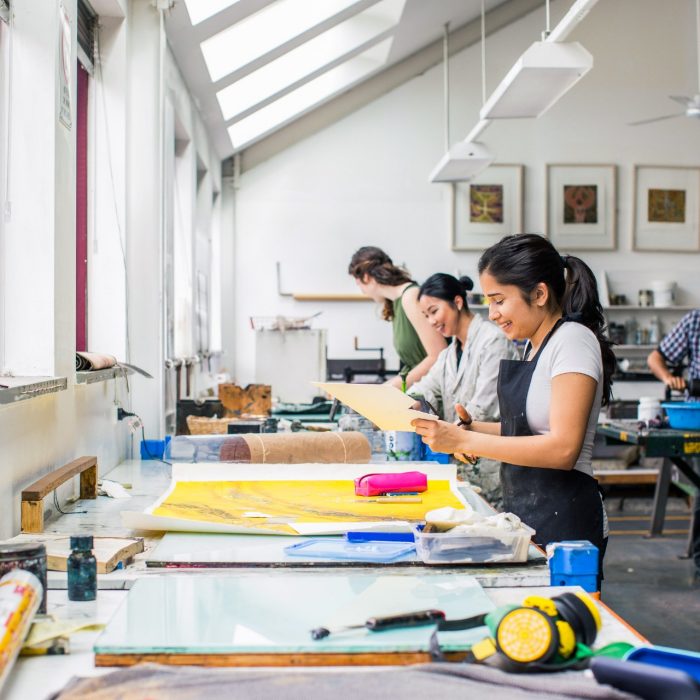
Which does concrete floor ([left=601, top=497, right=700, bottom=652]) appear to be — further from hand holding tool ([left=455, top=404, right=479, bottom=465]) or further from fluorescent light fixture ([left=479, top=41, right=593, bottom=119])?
fluorescent light fixture ([left=479, top=41, right=593, bottom=119])

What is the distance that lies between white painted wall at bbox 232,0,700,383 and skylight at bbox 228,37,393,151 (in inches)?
21.8

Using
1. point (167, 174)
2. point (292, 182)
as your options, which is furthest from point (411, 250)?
point (167, 174)

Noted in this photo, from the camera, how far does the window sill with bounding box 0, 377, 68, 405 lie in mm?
1881

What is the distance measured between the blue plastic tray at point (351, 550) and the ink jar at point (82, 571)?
408 millimetres

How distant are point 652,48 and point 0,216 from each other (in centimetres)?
756

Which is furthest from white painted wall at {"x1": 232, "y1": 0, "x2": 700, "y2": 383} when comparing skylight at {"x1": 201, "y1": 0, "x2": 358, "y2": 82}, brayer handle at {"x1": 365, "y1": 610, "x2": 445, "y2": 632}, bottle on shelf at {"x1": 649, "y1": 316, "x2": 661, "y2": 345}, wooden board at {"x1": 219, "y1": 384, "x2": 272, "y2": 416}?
brayer handle at {"x1": 365, "y1": 610, "x2": 445, "y2": 632}

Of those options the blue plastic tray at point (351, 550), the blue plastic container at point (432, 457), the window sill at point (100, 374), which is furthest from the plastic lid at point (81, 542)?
the blue plastic container at point (432, 457)

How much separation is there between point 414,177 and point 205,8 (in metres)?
4.03

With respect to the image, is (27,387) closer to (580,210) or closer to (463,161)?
(463,161)

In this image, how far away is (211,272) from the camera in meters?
7.90

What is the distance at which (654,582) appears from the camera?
500 cm

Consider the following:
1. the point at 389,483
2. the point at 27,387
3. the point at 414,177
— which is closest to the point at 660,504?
the point at 414,177

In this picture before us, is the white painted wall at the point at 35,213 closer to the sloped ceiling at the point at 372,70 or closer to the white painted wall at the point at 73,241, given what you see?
the white painted wall at the point at 73,241

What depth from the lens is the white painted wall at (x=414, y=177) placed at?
8.30 metres
